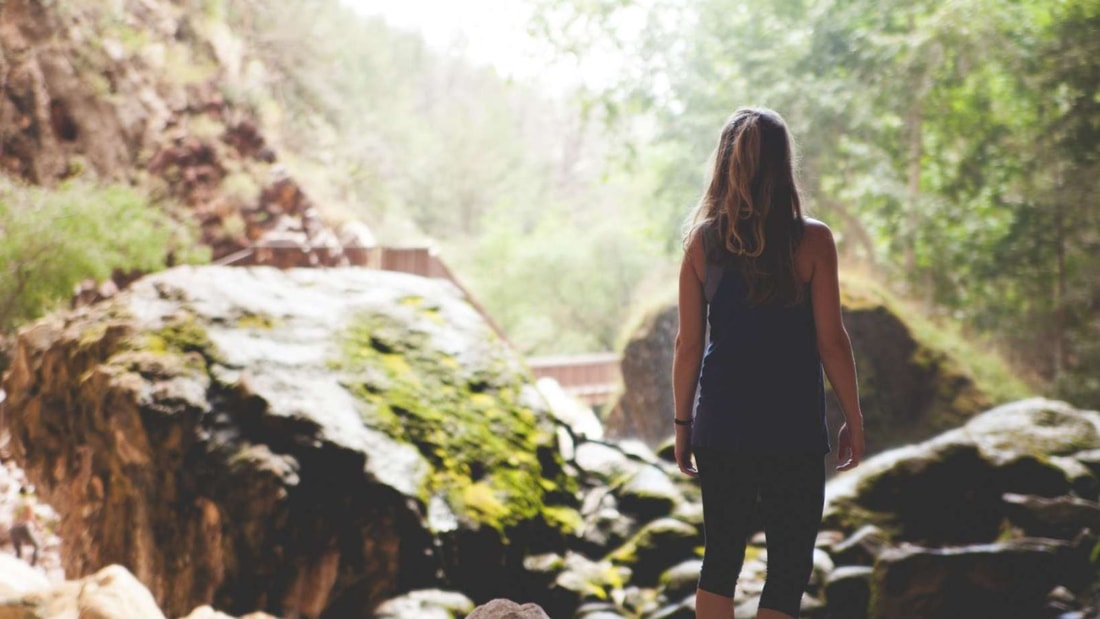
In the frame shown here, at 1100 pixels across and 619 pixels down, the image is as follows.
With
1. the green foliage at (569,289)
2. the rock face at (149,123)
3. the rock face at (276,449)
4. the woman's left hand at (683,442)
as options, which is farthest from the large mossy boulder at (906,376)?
the green foliage at (569,289)

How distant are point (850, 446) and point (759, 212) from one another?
2.11 feet

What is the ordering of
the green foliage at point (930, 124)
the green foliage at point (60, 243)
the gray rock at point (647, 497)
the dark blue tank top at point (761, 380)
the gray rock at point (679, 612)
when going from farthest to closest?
the green foliage at point (930, 124), the green foliage at point (60, 243), the gray rock at point (647, 497), the gray rock at point (679, 612), the dark blue tank top at point (761, 380)

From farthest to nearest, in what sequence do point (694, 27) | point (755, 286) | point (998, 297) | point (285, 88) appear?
point (285, 88), point (694, 27), point (998, 297), point (755, 286)

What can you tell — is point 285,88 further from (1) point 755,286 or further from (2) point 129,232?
(1) point 755,286

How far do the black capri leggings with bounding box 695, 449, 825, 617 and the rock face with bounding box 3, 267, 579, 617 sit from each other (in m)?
1.89

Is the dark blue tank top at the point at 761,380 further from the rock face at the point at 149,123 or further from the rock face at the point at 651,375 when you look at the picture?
the rock face at the point at 651,375

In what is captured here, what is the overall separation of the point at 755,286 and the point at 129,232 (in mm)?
6792

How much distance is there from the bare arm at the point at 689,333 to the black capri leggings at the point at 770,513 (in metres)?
0.14

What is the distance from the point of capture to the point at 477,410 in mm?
4336

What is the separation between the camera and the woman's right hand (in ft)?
6.83

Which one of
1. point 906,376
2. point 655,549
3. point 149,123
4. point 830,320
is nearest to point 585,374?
point 906,376

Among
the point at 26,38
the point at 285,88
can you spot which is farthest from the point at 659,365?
the point at 285,88

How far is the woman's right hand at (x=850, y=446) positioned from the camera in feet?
6.83

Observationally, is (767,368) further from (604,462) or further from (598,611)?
(604,462)
